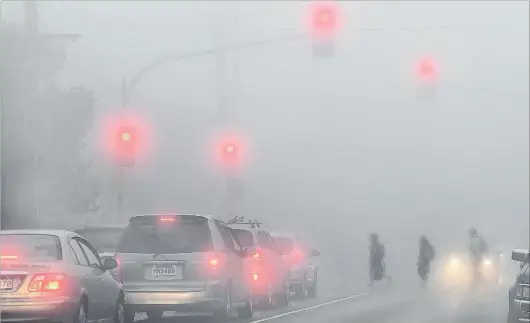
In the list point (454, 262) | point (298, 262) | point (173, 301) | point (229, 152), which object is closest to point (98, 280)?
point (173, 301)

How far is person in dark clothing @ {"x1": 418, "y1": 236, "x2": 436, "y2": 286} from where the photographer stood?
37.9m

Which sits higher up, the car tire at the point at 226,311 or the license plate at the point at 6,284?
the license plate at the point at 6,284

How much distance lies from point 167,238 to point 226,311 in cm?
153

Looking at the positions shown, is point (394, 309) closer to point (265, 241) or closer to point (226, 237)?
point (265, 241)

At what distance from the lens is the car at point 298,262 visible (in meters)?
28.3

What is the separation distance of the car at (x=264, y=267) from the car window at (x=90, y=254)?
6857 millimetres

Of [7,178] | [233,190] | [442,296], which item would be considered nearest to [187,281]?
[7,178]

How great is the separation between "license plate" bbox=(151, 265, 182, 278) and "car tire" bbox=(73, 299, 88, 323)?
3.72 metres

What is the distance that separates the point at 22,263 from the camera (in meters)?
13.7

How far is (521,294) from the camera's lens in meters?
15.2

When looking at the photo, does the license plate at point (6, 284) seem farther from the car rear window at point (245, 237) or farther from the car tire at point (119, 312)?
the car rear window at point (245, 237)

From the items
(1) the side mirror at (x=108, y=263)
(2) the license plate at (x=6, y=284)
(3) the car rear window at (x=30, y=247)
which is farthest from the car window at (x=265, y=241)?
(2) the license plate at (x=6, y=284)

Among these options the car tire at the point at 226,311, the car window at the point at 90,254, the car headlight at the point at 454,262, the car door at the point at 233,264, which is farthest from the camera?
the car headlight at the point at 454,262

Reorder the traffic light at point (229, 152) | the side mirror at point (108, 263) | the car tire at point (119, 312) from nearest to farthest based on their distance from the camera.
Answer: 1. the side mirror at point (108, 263)
2. the car tire at point (119, 312)
3. the traffic light at point (229, 152)
